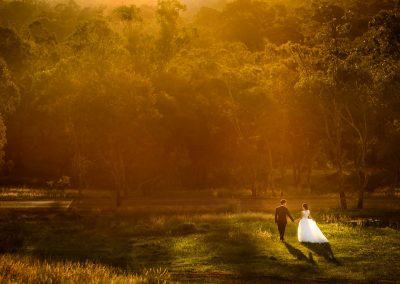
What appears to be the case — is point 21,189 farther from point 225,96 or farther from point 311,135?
point 311,135

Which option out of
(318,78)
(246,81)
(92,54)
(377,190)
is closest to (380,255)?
(318,78)

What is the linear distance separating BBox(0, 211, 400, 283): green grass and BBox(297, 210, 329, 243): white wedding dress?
0.43m

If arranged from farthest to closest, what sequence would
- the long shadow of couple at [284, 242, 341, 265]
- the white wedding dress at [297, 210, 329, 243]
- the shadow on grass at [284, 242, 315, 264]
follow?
1. the white wedding dress at [297, 210, 329, 243]
2. the long shadow of couple at [284, 242, 341, 265]
3. the shadow on grass at [284, 242, 315, 264]

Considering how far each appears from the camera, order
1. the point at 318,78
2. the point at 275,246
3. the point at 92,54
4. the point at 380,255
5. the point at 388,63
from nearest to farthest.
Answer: the point at 380,255 < the point at 275,246 < the point at 388,63 < the point at 318,78 < the point at 92,54

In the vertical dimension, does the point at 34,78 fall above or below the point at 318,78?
above

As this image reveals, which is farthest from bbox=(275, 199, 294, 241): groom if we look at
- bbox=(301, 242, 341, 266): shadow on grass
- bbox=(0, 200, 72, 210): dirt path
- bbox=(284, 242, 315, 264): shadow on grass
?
bbox=(0, 200, 72, 210): dirt path

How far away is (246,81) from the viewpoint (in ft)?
216

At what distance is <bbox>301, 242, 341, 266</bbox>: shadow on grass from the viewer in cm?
2575

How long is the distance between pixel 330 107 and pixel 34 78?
126 ft

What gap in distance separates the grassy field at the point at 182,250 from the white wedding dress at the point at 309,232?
0.36 m

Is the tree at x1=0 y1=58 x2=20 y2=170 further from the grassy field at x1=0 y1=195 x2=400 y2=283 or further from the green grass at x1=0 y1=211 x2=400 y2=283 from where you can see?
the green grass at x1=0 y1=211 x2=400 y2=283

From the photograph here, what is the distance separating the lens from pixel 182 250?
95.6 ft

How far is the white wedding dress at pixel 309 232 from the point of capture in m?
29.1

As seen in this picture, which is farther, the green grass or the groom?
the groom
